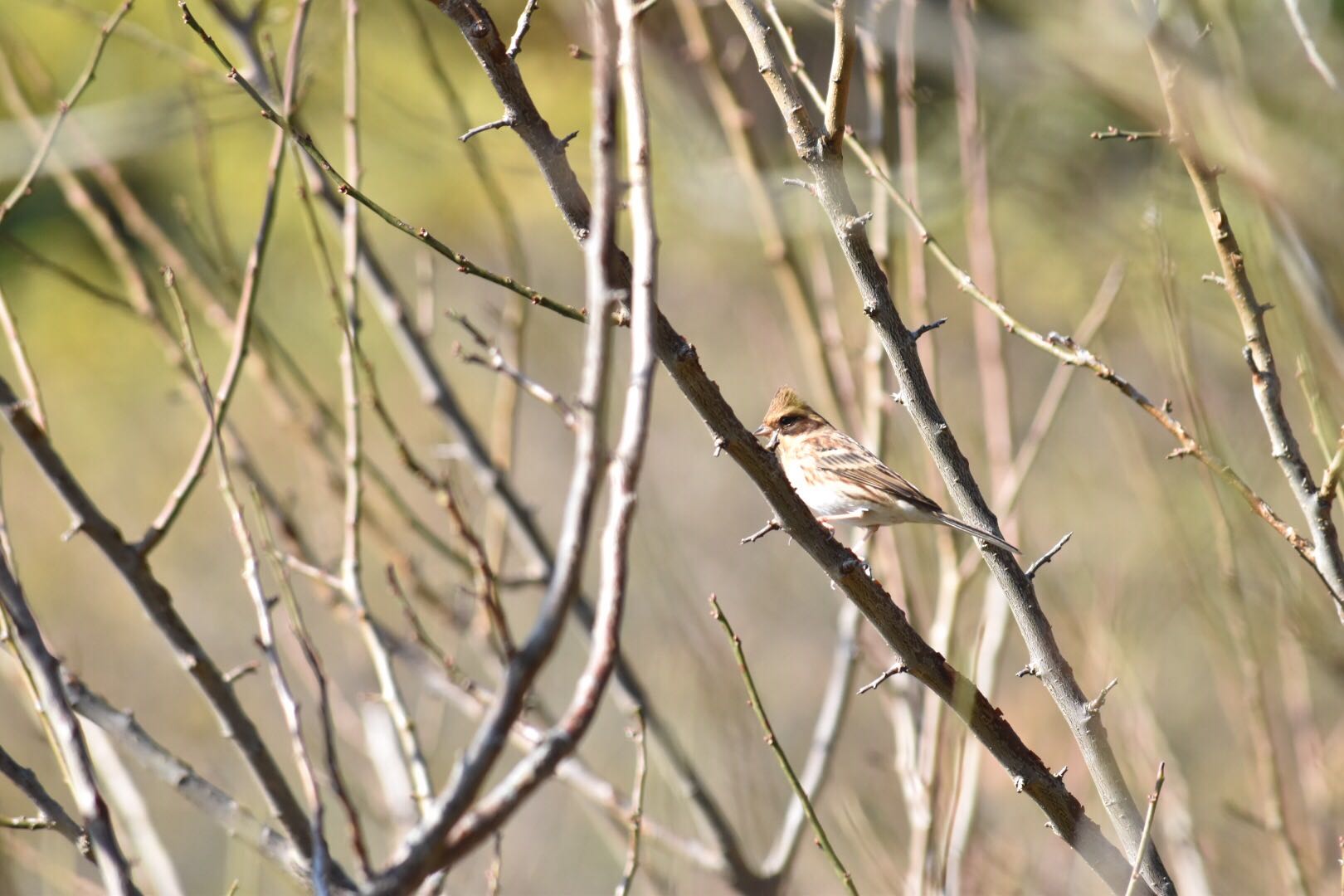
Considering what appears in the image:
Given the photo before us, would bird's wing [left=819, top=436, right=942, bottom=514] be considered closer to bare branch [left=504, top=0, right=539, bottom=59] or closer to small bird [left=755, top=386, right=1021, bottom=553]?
small bird [left=755, top=386, right=1021, bottom=553]

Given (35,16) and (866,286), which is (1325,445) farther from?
(35,16)

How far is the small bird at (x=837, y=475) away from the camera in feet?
11.5

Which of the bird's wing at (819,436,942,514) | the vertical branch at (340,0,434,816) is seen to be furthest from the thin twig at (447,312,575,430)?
the bird's wing at (819,436,942,514)

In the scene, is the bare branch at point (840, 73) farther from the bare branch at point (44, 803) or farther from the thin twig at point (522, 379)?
the bare branch at point (44, 803)

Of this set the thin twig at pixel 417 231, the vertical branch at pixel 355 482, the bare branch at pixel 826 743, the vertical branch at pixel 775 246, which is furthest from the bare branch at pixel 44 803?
the vertical branch at pixel 775 246

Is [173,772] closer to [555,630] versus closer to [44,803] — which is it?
[44,803]

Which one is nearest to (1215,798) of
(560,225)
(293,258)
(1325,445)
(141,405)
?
(1325,445)

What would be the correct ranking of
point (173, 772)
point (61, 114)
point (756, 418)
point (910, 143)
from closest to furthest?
1. point (173, 772)
2. point (61, 114)
3. point (910, 143)
4. point (756, 418)

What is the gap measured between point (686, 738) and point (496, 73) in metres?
2.71

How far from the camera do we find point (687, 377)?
1.77 metres

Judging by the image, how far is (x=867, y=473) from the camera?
12.1 feet

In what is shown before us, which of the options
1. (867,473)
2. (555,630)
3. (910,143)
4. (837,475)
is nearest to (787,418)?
(837,475)

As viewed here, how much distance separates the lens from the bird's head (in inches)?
166

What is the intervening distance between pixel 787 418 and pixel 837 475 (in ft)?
1.17
